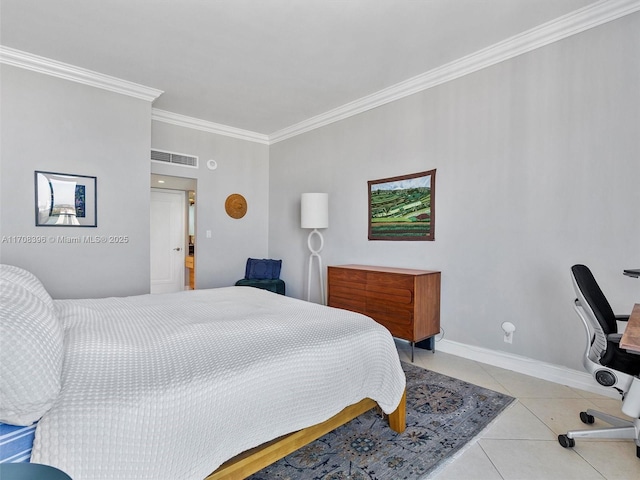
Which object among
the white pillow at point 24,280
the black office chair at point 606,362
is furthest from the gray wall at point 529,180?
the white pillow at point 24,280

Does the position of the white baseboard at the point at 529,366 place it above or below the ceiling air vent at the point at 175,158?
below

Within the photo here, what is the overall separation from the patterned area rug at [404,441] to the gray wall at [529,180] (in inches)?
32.2

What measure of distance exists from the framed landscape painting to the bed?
1747mm

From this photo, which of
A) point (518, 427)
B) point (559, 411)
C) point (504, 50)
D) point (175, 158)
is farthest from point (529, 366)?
point (175, 158)

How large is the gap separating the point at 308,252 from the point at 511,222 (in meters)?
2.68

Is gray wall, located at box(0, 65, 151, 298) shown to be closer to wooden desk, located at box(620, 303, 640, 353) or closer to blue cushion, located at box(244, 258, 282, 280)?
blue cushion, located at box(244, 258, 282, 280)

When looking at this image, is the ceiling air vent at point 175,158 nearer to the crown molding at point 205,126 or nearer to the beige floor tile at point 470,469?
the crown molding at point 205,126

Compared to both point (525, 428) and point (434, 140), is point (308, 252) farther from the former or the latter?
point (525, 428)

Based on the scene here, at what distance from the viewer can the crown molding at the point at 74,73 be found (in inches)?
118

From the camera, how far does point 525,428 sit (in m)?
1.93

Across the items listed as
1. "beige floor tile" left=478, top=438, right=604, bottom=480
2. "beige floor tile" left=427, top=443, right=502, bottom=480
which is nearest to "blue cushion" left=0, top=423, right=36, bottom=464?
"beige floor tile" left=427, top=443, right=502, bottom=480

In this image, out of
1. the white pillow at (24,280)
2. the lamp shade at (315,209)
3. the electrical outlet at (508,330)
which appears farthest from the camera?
the lamp shade at (315,209)

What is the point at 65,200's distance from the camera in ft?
10.7

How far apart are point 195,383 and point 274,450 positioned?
1.68 ft
